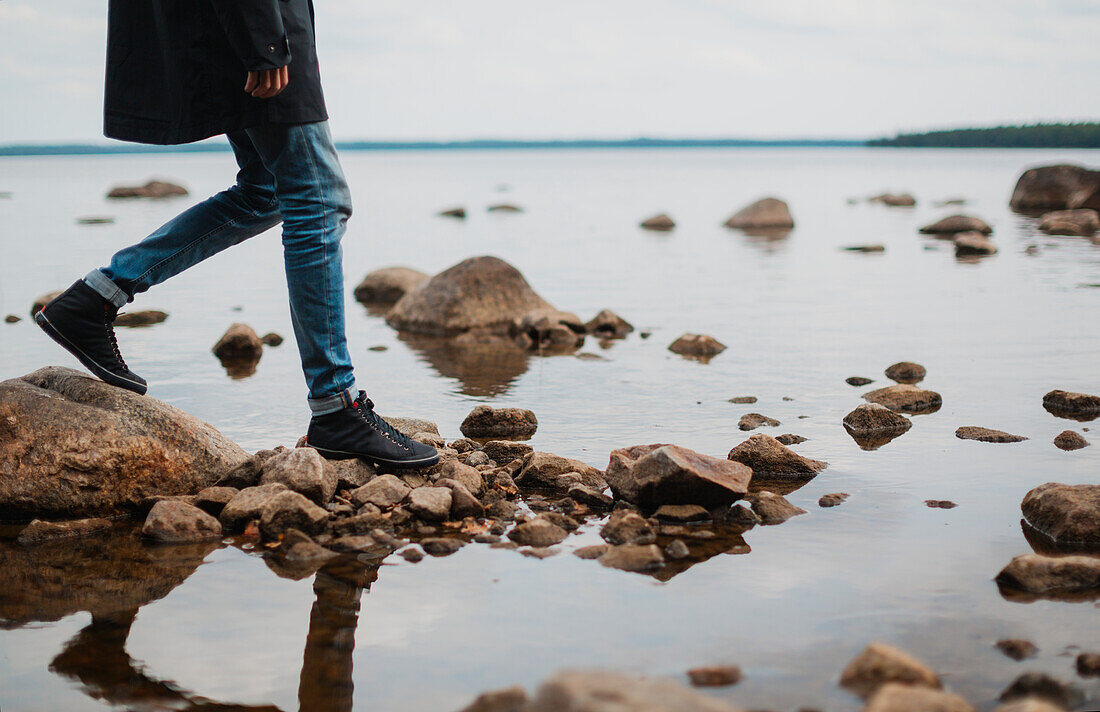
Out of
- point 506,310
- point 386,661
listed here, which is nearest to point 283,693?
point 386,661

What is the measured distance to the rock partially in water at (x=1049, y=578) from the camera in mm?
3234

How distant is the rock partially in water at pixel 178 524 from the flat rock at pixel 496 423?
74.5 inches

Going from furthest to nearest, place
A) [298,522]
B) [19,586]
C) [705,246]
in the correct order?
1. [705,246]
2. [298,522]
3. [19,586]

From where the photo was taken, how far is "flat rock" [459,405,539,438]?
5.58m

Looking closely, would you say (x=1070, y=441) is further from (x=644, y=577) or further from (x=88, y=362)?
(x=88, y=362)

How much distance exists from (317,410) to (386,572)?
39.4 inches

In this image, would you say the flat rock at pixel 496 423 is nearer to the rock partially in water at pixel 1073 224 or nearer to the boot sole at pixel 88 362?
the boot sole at pixel 88 362

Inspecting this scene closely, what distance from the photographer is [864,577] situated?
337 cm

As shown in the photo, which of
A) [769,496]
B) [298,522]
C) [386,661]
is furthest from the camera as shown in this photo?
[769,496]

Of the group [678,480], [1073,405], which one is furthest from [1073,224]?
[678,480]

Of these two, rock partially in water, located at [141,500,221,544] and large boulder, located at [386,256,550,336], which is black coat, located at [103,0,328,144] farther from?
large boulder, located at [386,256,550,336]

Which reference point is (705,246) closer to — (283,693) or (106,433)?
(106,433)

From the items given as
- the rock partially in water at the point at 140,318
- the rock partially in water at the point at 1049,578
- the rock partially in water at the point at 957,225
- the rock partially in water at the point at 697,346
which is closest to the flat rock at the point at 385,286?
the rock partially in water at the point at 140,318

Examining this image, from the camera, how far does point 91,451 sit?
414 centimetres
